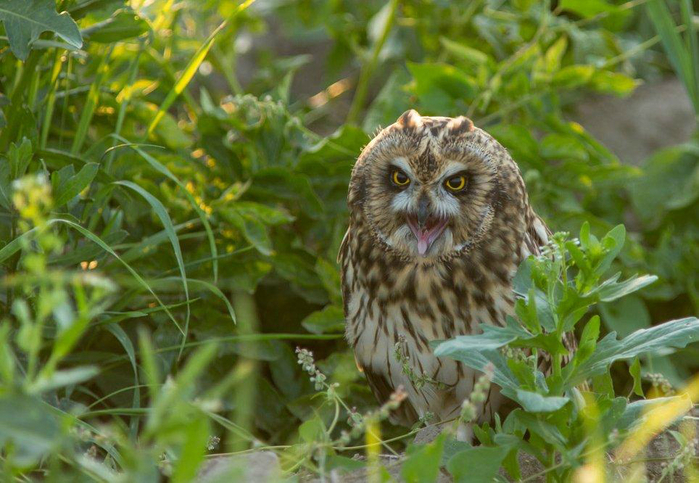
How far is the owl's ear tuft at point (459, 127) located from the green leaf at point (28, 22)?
82cm

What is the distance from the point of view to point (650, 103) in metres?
4.36

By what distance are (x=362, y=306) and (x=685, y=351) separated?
4.15ft

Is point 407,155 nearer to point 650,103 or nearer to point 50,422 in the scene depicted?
point 50,422

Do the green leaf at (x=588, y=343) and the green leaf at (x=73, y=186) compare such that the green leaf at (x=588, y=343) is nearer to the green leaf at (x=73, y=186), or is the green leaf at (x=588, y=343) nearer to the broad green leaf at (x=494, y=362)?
the broad green leaf at (x=494, y=362)

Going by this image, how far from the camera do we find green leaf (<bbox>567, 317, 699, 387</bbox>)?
1.71 meters

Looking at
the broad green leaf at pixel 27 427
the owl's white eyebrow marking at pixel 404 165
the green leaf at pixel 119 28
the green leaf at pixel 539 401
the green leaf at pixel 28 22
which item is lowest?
the green leaf at pixel 539 401

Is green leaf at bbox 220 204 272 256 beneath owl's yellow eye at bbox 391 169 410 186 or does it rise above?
beneath

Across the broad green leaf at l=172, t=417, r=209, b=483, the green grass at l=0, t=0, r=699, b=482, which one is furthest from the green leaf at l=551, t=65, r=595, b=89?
the broad green leaf at l=172, t=417, r=209, b=483

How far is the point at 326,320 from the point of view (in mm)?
2674

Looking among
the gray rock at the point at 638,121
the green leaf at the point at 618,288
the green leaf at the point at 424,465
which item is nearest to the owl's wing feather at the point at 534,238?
the green leaf at the point at 618,288

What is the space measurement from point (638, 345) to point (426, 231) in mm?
661

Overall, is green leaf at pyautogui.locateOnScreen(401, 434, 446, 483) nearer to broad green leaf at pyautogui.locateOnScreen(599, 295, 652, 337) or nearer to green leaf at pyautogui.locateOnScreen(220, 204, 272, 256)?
green leaf at pyautogui.locateOnScreen(220, 204, 272, 256)

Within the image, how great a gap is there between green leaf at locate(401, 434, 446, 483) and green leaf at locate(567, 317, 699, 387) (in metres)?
0.40

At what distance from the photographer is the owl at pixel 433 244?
222 cm
